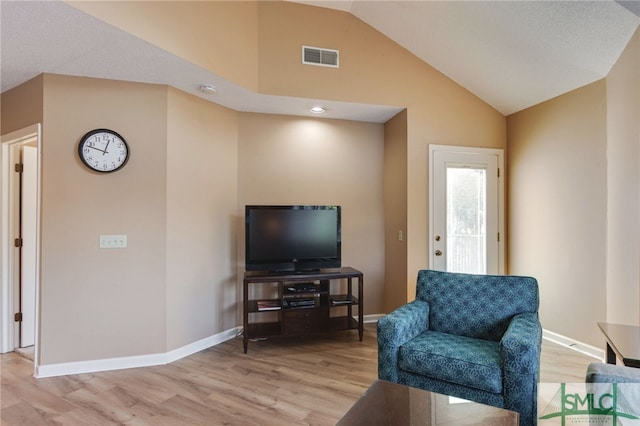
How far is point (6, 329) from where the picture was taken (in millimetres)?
3164

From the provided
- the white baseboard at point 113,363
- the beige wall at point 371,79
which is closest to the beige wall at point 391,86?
the beige wall at point 371,79

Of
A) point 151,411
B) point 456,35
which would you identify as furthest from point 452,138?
point 151,411

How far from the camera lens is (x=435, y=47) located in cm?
342

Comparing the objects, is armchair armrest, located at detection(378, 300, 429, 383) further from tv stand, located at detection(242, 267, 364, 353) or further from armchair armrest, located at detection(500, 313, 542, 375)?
tv stand, located at detection(242, 267, 364, 353)

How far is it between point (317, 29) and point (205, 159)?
70.5 inches

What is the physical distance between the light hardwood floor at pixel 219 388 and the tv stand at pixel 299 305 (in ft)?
0.60

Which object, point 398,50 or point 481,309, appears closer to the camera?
point 481,309

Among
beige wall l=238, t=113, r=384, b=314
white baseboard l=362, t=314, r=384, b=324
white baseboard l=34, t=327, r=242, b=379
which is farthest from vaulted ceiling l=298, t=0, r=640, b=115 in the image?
white baseboard l=34, t=327, r=242, b=379

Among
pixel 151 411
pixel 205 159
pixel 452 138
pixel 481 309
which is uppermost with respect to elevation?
pixel 452 138

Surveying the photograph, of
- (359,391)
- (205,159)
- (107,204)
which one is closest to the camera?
(359,391)

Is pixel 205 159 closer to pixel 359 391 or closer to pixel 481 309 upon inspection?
pixel 359 391

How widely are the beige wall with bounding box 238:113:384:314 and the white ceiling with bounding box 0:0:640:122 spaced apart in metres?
0.22

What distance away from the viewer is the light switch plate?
2.85 metres

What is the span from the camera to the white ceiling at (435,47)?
7.30 feet
